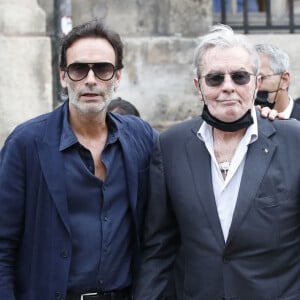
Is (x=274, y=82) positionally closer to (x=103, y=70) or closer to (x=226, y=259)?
(x=103, y=70)

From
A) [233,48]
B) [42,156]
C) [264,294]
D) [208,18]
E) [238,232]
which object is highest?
[208,18]

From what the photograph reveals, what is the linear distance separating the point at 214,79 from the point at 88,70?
1.76 ft

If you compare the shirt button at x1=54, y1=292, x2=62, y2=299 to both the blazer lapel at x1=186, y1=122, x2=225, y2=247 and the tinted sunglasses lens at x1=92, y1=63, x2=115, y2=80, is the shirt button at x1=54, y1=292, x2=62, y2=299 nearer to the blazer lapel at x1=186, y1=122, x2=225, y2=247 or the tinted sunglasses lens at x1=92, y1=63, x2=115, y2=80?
the blazer lapel at x1=186, y1=122, x2=225, y2=247

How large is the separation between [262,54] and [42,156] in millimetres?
2316

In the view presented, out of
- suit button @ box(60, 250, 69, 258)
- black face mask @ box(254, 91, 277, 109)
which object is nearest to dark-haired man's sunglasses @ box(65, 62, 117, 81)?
suit button @ box(60, 250, 69, 258)

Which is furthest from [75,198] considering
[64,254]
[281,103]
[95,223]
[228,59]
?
[281,103]

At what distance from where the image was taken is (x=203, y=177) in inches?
136

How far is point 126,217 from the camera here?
11.9 feet

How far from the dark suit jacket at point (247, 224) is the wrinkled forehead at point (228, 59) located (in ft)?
0.82

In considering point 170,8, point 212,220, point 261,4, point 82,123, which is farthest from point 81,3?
point 212,220

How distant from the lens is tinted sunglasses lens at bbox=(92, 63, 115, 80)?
360cm

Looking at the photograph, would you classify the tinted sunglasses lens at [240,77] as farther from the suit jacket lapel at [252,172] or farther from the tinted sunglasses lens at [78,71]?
the tinted sunglasses lens at [78,71]

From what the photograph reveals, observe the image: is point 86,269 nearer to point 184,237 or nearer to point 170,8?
point 184,237

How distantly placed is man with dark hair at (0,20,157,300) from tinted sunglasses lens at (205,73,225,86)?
1.42 feet
